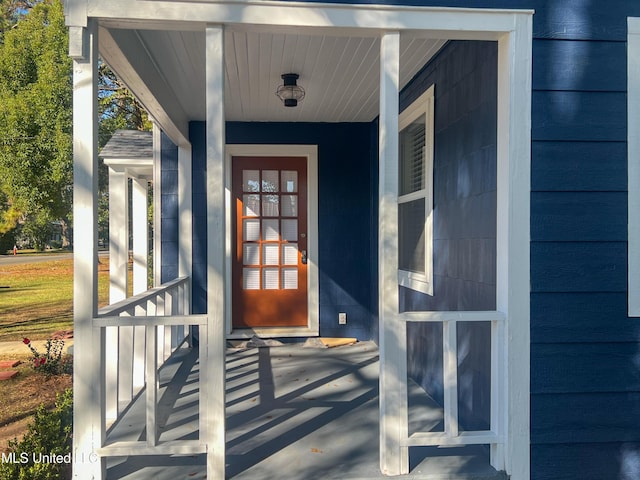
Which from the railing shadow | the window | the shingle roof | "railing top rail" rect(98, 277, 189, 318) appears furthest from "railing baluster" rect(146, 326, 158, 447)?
the shingle roof

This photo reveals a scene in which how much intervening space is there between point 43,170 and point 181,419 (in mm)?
8220

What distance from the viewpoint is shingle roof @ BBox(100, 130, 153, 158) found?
4.42 metres

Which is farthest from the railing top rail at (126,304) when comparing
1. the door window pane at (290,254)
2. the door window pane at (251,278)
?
the door window pane at (290,254)

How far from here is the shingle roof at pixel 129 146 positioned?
4.42 meters

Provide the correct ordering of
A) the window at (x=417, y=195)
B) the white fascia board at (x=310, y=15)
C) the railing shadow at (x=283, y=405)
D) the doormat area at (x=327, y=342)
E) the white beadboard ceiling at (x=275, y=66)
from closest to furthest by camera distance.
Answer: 1. the white fascia board at (x=310, y=15)
2. the railing shadow at (x=283, y=405)
3. the white beadboard ceiling at (x=275, y=66)
4. the window at (x=417, y=195)
5. the doormat area at (x=327, y=342)

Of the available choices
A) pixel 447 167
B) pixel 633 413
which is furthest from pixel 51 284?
pixel 633 413

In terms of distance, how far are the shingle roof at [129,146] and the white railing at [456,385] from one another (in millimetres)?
3273

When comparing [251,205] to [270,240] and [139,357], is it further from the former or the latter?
[139,357]

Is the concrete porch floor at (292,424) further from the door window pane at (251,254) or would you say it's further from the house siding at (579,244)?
the door window pane at (251,254)

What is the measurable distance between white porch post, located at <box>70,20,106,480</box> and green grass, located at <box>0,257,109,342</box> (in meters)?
5.72

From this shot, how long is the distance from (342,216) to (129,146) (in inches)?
85.6

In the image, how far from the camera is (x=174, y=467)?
2.32m

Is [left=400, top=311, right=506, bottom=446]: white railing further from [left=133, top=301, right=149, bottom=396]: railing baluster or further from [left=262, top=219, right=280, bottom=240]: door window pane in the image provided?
[left=262, top=219, right=280, bottom=240]: door window pane

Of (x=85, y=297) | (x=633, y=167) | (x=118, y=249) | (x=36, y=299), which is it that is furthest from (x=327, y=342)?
(x=36, y=299)
